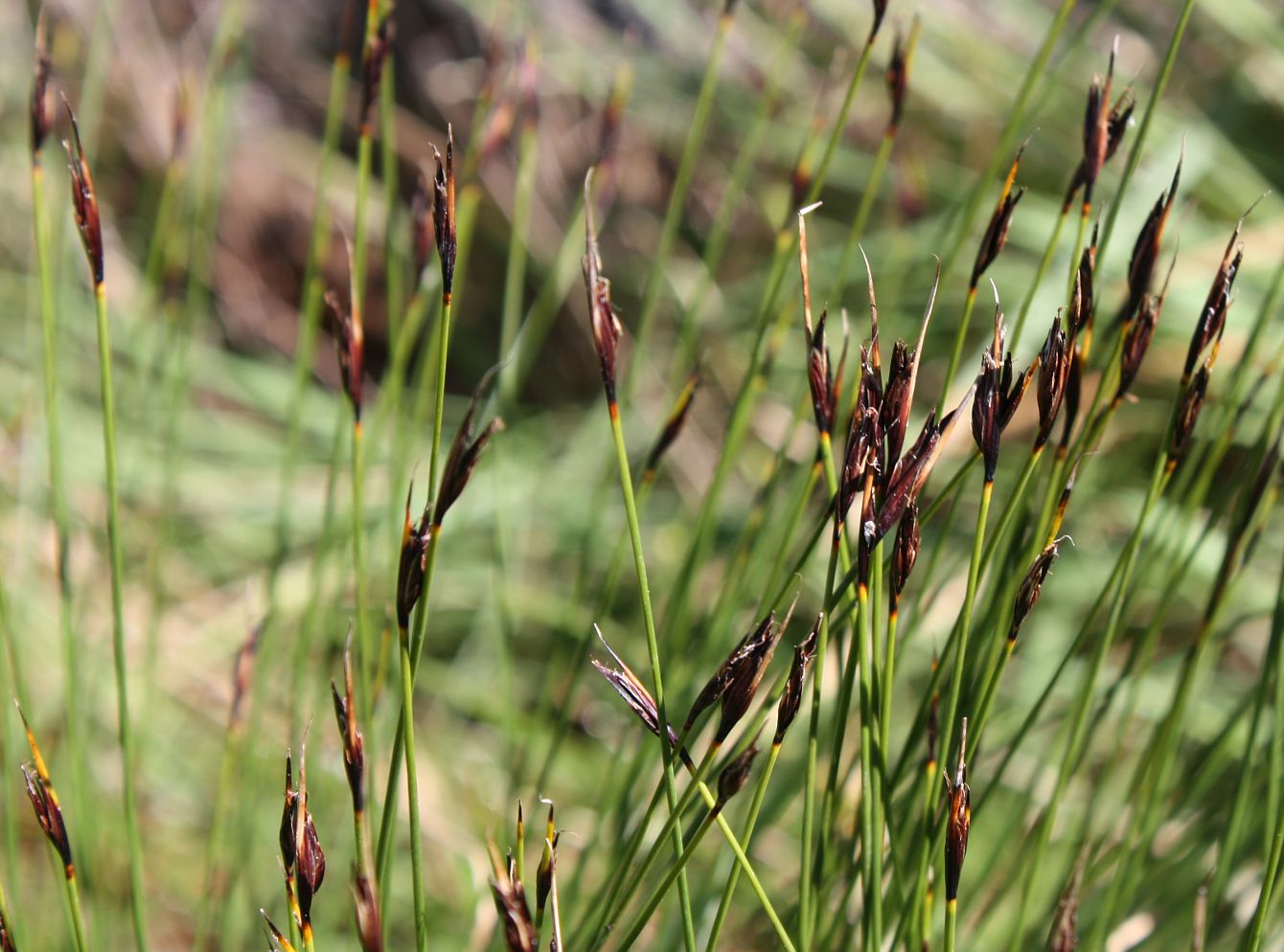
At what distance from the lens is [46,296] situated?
0.68 metres

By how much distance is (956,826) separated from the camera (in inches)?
18.6

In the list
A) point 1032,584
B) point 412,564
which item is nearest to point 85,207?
point 412,564

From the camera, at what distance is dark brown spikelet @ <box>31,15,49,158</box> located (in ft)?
2.11

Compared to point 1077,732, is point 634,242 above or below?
above

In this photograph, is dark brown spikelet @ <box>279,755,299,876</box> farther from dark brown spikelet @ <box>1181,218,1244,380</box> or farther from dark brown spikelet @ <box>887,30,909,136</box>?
dark brown spikelet @ <box>887,30,909,136</box>

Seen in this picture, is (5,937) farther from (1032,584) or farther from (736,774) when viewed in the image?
(1032,584)

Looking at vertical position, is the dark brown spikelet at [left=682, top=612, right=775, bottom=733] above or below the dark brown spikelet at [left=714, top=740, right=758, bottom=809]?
above

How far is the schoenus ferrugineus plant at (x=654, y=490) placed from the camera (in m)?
0.55

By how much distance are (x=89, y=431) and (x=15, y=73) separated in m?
0.73

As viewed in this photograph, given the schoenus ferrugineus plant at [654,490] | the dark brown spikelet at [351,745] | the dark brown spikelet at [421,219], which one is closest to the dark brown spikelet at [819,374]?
the schoenus ferrugineus plant at [654,490]

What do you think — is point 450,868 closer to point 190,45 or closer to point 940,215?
point 940,215

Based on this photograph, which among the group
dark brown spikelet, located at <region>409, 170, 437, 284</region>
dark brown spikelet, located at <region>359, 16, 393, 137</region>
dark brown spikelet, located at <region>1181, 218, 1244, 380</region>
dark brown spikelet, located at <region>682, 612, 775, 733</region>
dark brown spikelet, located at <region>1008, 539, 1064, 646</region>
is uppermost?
dark brown spikelet, located at <region>359, 16, 393, 137</region>

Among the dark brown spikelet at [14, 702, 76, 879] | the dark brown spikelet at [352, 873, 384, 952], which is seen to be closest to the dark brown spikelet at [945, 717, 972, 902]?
the dark brown spikelet at [352, 873, 384, 952]

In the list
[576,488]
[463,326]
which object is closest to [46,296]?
[576,488]
